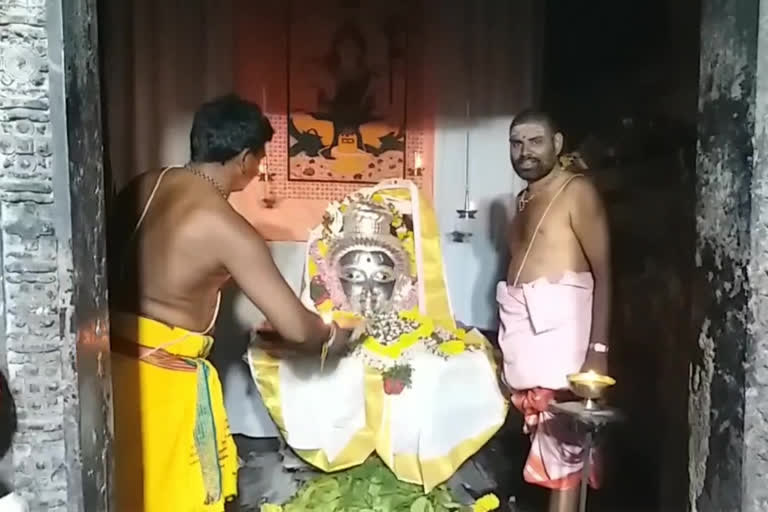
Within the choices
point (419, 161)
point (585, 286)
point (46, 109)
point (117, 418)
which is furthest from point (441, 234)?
point (46, 109)

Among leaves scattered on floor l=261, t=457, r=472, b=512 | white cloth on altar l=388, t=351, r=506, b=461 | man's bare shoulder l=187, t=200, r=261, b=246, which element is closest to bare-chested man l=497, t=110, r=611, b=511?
white cloth on altar l=388, t=351, r=506, b=461

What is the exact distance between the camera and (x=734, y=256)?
793mm

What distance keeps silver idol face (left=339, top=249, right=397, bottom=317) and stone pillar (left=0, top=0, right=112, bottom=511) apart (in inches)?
41.3

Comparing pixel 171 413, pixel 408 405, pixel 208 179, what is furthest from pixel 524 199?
pixel 171 413

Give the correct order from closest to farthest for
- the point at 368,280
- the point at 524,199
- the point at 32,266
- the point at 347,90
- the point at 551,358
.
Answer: the point at 32,266 → the point at 551,358 → the point at 524,199 → the point at 368,280 → the point at 347,90

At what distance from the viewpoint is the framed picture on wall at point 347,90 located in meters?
2.01

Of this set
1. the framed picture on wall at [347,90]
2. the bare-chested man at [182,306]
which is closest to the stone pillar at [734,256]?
the bare-chested man at [182,306]

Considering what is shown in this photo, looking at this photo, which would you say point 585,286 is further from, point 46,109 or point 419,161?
point 46,109

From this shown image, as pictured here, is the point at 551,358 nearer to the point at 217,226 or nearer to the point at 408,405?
the point at 408,405

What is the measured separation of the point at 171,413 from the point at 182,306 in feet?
0.53

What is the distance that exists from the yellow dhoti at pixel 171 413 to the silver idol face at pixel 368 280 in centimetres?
47

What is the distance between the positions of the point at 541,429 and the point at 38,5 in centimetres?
104

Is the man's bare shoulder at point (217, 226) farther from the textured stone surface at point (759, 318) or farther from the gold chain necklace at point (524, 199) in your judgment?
the textured stone surface at point (759, 318)

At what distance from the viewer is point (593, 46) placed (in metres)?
1.73
